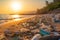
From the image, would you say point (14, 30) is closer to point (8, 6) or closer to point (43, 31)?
point (43, 31)

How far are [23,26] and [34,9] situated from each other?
1.29 ft

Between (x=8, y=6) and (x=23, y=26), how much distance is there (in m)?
0.45

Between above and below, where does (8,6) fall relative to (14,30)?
above

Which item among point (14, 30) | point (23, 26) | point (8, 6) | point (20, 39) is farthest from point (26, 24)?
point (8, 6)

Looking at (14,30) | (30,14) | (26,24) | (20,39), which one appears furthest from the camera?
(30,14)

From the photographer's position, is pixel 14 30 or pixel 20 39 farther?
pixel 14 30

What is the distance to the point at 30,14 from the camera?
1829 millimetres

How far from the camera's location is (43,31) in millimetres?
1410

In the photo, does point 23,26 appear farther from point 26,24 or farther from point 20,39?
point 20,39

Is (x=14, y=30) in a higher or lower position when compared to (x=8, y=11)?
lower

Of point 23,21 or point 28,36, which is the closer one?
point 28,36

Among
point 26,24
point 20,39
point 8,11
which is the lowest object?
point 20,39

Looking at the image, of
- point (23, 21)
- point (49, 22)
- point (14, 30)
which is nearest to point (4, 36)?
point (14, 30)

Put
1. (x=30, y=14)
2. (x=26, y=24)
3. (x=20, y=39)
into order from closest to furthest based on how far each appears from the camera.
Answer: (x=20, y=39) → (x=26, y=24) → (x=30, y=14)
